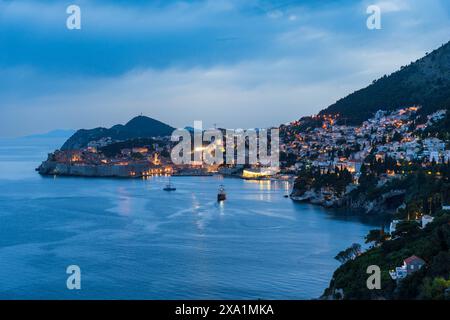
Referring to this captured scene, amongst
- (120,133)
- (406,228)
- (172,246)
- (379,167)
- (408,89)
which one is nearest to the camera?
(406,228)

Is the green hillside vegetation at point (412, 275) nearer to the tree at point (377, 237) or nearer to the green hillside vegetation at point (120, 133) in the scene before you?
the tree at point (377, 237)

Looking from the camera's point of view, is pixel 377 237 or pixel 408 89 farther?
pixel 408 89

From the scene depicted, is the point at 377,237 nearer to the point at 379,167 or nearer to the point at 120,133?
the point at 379,167

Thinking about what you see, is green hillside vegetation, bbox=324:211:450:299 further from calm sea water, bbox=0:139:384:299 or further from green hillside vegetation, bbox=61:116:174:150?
green hillside vegetation, bbox=61:116:174:150

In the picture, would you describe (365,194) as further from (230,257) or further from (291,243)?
(230,257)

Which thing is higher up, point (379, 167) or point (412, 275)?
point (379, 167)

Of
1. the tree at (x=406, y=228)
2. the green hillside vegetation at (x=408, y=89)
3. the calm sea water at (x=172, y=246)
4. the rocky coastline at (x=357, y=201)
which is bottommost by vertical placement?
the calm sea water at (x=172, y=246)

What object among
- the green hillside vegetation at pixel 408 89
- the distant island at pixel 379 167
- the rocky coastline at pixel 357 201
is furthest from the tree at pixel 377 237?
the green hillside vegetation at pixel 408 89

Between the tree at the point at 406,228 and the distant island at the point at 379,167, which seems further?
the tree at the point at 406,228

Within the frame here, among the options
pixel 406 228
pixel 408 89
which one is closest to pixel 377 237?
pixel 406 228
